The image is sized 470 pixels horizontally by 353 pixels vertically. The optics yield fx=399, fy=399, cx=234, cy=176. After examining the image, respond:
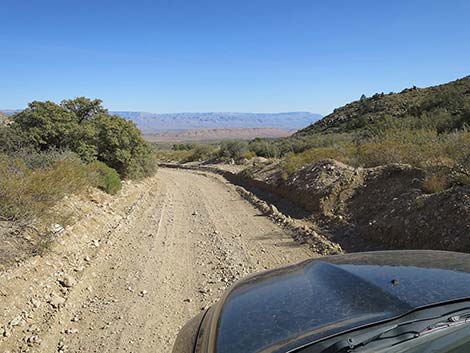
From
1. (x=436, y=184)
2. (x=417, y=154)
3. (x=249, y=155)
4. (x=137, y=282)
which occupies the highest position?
(x=417, y=154)

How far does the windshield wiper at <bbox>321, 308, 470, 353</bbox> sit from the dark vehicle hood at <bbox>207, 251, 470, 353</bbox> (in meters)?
0.08

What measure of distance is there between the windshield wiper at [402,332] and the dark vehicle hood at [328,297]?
8 centimetres

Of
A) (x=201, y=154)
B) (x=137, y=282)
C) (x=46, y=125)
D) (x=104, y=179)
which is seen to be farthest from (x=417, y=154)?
(x=201, y=154)

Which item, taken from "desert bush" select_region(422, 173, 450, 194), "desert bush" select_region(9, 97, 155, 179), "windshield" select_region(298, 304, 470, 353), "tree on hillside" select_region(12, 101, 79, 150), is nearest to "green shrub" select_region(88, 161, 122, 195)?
"desert bush" select_region(9, 97, 155, 179)

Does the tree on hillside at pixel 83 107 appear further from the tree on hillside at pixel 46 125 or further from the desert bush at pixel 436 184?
the desert bush at pixel 436 184

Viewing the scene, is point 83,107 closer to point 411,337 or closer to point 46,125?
point 46,125

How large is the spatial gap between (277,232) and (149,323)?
532 centimetres

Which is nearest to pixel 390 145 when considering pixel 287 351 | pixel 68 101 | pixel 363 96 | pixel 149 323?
pixel 149 323

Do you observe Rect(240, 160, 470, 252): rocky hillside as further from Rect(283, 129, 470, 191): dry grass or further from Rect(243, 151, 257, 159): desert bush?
Rect(243, 151, 257, 159): desert bush

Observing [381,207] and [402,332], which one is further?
[381,207]

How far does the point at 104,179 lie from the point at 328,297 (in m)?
13.4

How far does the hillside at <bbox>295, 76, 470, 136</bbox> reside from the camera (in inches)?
1369

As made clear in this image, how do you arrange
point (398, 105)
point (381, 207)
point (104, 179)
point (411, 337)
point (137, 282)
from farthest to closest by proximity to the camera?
point (398, 105), point (104, 179), point (381, 207), point (137, 282), point (411, 337)

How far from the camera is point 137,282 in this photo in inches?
262
